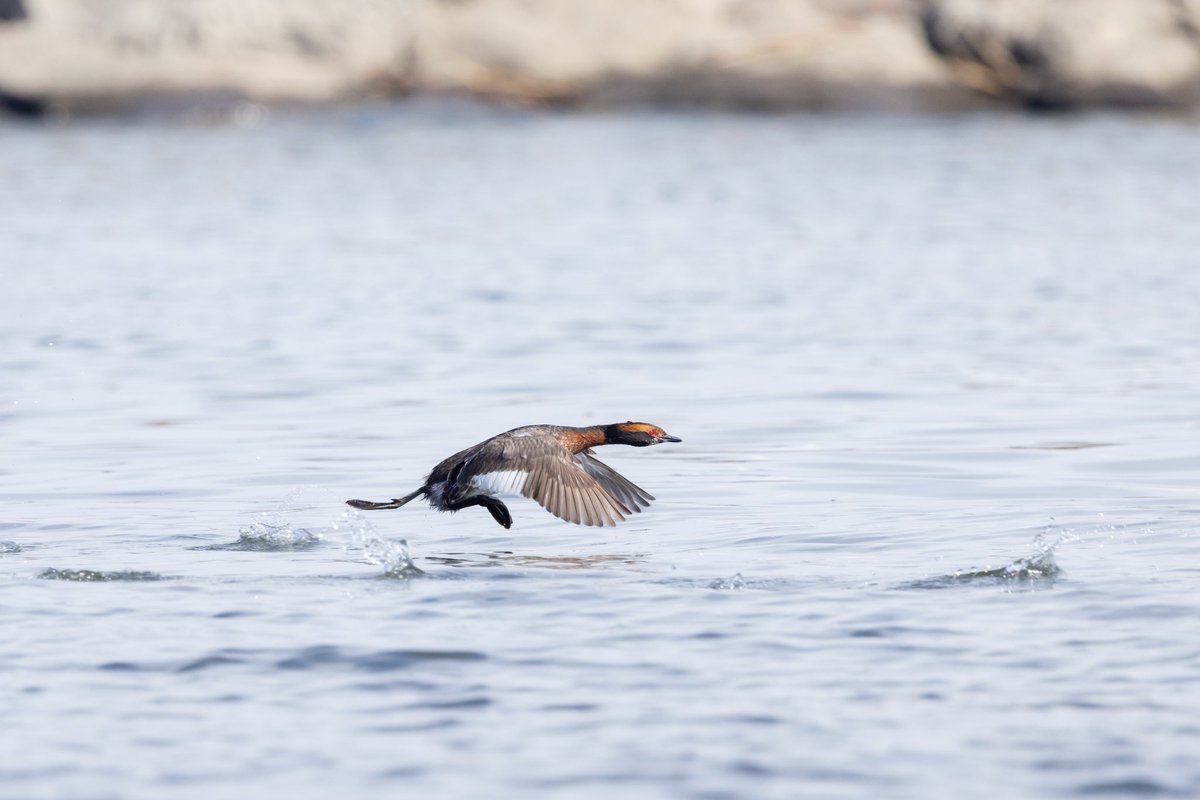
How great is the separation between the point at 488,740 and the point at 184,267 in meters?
15.8

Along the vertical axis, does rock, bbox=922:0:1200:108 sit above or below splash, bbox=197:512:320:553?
above

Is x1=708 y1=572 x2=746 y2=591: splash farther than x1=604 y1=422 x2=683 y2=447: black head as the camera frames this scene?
No

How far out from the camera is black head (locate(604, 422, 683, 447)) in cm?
984

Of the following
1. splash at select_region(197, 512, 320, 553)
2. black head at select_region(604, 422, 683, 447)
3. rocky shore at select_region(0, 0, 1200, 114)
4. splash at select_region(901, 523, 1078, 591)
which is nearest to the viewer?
splash at select_region(901, 523, 1078, 591)

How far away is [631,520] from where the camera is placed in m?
10.1

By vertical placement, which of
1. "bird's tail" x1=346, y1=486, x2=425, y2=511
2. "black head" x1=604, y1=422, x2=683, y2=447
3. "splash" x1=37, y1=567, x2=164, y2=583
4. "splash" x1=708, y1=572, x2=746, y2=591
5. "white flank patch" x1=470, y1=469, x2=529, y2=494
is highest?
"black head" x1=604, y1=422, x2=683, y2=447

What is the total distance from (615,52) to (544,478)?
31.5 meters

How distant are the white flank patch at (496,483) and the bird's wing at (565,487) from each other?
0.05 m

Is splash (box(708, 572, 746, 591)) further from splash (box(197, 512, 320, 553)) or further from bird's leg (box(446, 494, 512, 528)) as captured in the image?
splash (box(197, 512, 320, 553))

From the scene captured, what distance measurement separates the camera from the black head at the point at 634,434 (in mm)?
9836

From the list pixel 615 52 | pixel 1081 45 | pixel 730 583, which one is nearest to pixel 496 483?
pixel 730 583

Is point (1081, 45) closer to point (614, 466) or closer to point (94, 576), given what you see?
point (614, 466)

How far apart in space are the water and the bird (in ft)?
0.67

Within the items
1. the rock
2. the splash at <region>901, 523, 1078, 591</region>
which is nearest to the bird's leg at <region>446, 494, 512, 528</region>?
the splash at <region>901, 523, 1078, 591</region>
